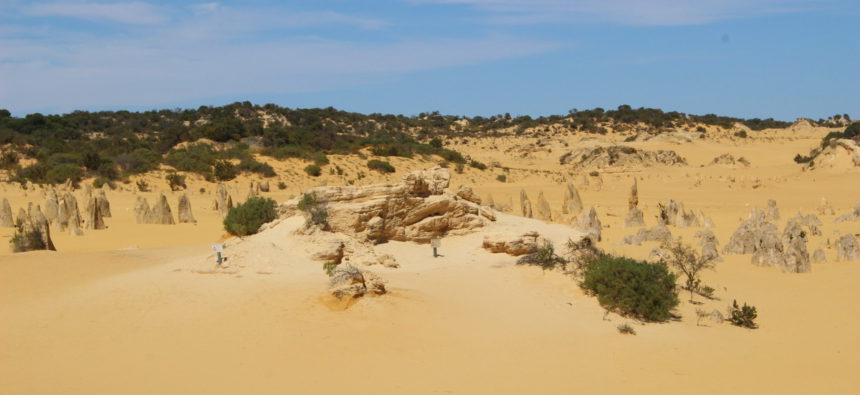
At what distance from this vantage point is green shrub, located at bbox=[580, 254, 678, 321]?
32.1ft

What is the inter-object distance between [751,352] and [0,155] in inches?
1381

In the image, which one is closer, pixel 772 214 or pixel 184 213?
pixel 184 213

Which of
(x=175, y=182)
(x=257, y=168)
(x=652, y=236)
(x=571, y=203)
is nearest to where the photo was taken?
(x=652, y=236)

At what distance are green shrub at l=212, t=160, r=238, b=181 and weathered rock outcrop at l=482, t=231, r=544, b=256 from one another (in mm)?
22699

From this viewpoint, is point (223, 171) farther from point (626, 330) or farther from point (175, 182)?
point (626, 330)

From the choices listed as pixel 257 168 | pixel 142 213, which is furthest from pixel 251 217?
pixel 257 168

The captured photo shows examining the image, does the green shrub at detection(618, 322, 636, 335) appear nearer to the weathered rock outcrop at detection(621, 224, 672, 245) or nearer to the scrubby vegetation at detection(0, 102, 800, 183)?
the weathered rock outcrop at detection(621, 224, 672, 245)

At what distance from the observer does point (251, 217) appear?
15.3 metres

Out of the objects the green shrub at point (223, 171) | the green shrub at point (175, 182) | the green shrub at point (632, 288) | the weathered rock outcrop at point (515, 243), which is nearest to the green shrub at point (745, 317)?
the green shrub at point (632, 288)

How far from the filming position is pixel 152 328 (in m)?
8.07

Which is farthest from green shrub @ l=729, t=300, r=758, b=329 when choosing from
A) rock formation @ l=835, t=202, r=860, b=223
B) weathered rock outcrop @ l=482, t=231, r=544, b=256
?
rock formation @ l=835, t=202, r=860, b=223

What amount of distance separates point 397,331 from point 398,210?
5.37 m

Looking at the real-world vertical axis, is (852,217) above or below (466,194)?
below

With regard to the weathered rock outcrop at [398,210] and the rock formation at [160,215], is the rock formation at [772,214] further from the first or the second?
the rock formation at [160,215]
